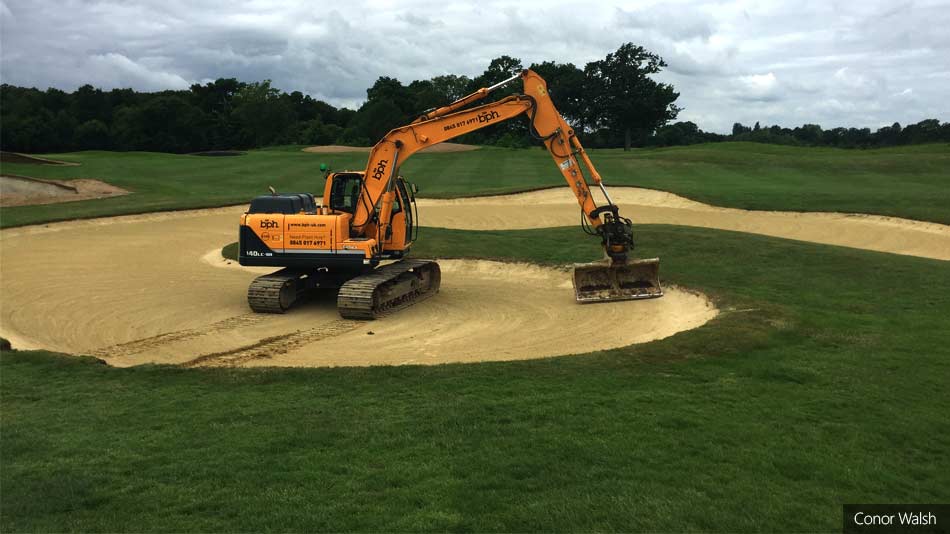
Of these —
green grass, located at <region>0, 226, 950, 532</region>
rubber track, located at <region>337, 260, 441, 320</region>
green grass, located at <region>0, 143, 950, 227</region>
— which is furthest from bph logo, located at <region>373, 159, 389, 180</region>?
green grass, located at <region>0, 143, 950, 227</region>

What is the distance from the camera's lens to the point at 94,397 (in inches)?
355

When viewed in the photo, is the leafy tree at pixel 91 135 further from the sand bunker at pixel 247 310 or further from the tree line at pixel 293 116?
the sand bunker at pixel 247 310

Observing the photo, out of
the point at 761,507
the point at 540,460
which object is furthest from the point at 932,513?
the point at 540,460

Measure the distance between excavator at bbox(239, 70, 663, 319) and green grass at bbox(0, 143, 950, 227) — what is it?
46.3ft

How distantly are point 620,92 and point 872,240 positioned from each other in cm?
6178

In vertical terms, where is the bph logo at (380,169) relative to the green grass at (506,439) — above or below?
above

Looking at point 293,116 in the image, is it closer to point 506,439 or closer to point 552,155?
point 552,155

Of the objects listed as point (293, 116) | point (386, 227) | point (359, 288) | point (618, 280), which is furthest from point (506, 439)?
point (293, 116)

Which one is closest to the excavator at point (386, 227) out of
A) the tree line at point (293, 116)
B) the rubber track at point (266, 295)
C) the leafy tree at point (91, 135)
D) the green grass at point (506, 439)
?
the rubber track at point (266, 295)

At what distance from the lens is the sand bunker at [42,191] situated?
101ft

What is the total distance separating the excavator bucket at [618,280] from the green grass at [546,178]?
46.3ft

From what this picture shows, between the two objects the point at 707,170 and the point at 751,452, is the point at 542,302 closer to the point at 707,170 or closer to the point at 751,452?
the point at 751,452

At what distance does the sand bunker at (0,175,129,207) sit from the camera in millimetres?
30922

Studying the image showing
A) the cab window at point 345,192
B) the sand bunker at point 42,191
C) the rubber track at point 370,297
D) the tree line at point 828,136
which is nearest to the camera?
the rubber track at point 370,297
